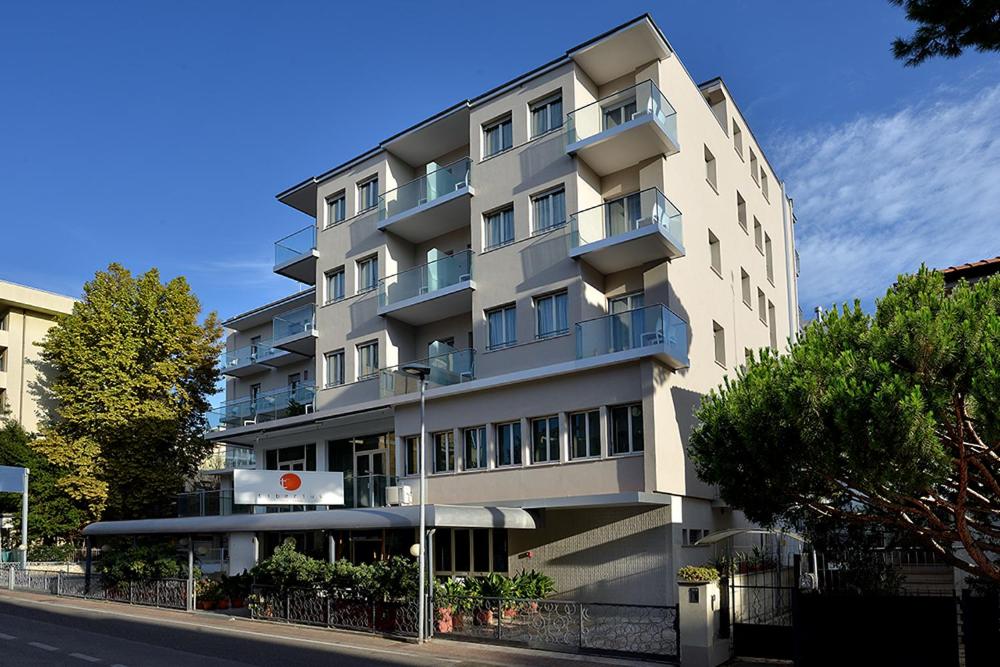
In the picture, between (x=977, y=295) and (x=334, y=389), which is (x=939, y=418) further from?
(x=334, y=389)

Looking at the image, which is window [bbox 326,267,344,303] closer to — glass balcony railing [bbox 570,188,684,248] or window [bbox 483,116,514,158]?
window [bbox 483,116,514,158]

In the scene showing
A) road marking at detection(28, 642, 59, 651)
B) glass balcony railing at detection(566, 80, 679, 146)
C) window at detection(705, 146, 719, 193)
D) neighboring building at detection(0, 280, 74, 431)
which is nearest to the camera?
road marking at detection(28, 642, 59, 651)

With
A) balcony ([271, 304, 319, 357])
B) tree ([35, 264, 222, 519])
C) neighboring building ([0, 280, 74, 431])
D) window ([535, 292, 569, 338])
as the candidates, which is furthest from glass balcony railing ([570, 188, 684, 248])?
neighboring building ([0, 280, 74, 431])

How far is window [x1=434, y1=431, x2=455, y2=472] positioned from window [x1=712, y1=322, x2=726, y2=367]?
8546 millimetres

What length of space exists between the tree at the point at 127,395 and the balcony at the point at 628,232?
2575 centimetres

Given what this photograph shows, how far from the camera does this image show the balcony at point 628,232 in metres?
23.5

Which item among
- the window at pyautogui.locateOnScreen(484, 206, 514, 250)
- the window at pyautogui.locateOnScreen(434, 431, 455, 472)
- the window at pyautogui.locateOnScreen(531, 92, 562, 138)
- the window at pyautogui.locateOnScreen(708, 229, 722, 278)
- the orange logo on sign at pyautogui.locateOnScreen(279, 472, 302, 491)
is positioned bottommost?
A: the orange logo on sign at pyautogui.locateOnScreen(279, 472, 302, 491)

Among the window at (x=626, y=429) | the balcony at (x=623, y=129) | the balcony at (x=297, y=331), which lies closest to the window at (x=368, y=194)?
the balcony at (x=297, y=331)

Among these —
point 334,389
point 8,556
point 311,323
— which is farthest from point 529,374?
point 8,556

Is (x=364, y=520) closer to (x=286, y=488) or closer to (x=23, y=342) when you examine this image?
(x=286, y=488)

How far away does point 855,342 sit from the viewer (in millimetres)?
12922

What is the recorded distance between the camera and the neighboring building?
50.5 metres

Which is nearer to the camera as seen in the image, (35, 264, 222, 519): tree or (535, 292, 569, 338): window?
(535, 292, 569, 338): window

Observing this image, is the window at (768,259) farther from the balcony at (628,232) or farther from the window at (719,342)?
the balcony at (628,232)
